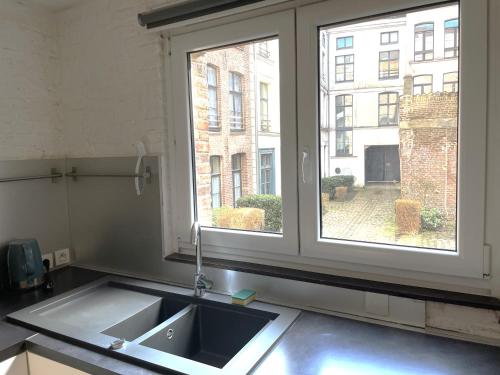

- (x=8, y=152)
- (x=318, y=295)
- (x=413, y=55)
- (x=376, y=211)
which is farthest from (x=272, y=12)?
(x=8, y=152)

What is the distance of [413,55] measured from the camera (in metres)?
1.44

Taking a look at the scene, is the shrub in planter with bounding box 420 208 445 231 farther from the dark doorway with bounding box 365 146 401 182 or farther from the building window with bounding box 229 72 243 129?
the building window with bounding box 229 72 243 129

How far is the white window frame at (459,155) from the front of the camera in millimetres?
1328

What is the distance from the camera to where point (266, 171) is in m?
1.79

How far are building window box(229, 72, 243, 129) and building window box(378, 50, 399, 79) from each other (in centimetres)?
64

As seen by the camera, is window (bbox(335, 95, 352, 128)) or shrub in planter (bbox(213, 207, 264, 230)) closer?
window (bbox(335, 95, 352, 128))

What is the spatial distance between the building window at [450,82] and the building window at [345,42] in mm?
374

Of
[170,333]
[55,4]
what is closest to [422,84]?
[170,333]

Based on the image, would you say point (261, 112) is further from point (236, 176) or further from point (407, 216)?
point (407, 216)

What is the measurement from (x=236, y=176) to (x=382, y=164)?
2.24ft

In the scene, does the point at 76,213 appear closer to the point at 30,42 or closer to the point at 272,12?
the point at 30,42

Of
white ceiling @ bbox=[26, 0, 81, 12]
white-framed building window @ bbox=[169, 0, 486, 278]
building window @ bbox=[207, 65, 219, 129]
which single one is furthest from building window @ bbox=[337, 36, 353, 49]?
white ceiling @ bbox=[26, 0, 81, 12]

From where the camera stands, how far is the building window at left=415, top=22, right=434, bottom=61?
1415 millimetres

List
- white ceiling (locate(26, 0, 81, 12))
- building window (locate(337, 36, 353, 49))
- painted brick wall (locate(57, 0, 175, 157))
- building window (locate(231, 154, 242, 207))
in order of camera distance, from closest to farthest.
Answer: building window (locate(337, 36, 353, 49)), building window (locate(231, 154, 242, 207)), painted brick wall (locate(57, 0, 175, 157)), white ceiling (locate(26, 0, 81, 12))
